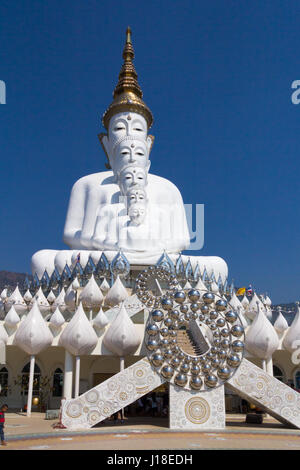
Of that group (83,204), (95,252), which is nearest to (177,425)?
(95,252)

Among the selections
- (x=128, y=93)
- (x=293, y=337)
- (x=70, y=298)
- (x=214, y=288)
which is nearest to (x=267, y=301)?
(x=214, y=288)

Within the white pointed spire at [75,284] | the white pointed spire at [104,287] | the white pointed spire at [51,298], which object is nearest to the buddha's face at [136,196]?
the white pointed spire at [104,287]

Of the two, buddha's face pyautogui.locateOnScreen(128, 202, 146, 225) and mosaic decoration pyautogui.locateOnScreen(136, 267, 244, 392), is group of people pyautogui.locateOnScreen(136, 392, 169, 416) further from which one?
buddha's face pyautogui.locateOnScreen(128, 202, 146, 225)

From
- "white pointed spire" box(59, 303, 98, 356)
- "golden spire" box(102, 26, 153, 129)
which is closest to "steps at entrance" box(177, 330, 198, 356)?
"white pointed spire" box(59, 303, 98, 356)

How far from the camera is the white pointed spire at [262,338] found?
15.0 metres

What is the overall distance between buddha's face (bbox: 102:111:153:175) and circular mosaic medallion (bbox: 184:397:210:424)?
18.8 metres

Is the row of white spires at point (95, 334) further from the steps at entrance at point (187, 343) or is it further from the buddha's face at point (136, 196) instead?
the buddha's face at point (136, 196)

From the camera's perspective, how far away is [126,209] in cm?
2597

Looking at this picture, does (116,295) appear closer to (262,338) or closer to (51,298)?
(51,298)

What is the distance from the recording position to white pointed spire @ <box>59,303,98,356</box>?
13836 mm

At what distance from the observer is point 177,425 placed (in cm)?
1037
